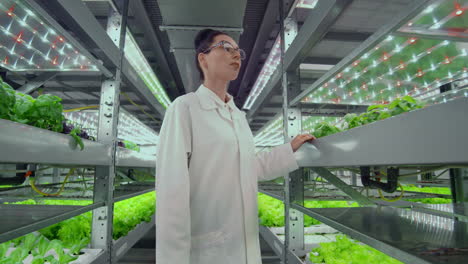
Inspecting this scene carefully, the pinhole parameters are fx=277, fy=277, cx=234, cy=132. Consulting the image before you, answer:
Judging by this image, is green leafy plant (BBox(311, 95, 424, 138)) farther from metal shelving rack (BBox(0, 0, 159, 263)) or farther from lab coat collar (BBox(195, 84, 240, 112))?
metal shelving rack (BBox(0, 0, 159, 263))

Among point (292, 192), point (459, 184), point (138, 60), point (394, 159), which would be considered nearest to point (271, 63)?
point (138, 60)

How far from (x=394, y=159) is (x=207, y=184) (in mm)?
934

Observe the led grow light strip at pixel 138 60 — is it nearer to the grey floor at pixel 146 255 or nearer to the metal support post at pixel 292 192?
the metal support post at pixel 292 192

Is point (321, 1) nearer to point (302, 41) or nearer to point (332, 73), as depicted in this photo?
point (302, 41)

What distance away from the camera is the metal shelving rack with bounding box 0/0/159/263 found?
1.17 metres

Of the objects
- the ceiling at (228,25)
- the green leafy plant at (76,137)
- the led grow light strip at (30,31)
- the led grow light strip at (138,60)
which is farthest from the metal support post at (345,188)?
the led grow light strip at (138,60)

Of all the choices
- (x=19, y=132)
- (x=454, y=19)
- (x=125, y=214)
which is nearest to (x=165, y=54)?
(x=125, y=214)

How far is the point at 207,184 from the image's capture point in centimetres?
151

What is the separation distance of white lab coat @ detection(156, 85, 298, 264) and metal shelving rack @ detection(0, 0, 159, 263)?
21.4 inches

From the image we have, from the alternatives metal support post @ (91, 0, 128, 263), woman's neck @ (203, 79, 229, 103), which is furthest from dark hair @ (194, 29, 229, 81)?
metal support post @ (91, 0, 128, 263)

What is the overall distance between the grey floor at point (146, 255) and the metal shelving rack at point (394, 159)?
1.26 metres

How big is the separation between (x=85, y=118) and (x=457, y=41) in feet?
15.9

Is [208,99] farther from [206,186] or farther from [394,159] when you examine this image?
[394,159]

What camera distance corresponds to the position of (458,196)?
2256 millimetres
